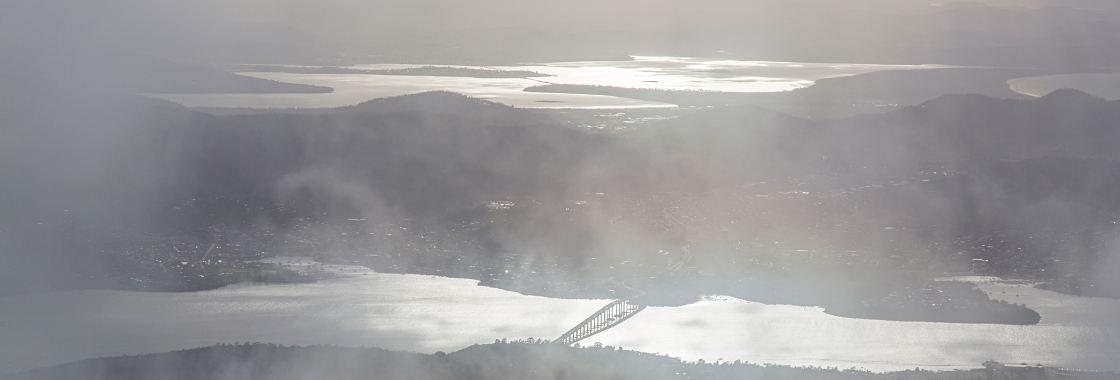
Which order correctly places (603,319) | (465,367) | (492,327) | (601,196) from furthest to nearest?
1. (601,196)
2. (603,319)
3. (492,327)
4. (465,367)

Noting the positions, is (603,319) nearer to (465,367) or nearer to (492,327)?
(492,327)

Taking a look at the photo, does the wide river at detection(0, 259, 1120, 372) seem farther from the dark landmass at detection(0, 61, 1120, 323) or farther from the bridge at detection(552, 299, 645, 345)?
the dark landmass at detection(0, 61, 1120, 323)

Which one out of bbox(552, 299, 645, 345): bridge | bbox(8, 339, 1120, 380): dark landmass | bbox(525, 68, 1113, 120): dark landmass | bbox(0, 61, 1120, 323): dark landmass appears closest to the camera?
bbox(8, 339, 1120, 380): dark landmass

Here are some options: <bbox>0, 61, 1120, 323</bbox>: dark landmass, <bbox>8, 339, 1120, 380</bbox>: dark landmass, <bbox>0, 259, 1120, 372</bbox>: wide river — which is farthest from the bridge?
<bbox>8, 339, 1120, 380</bbox>: dark landmass

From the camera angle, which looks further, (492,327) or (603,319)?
(603,319)

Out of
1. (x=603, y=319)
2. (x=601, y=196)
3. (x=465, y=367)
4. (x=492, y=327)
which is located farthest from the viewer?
(x=601, y=196)

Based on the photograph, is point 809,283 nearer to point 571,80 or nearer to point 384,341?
A: point 384,341

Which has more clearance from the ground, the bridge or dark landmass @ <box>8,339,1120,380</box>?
dark landmass @ <box>8,339,1120,380</box>

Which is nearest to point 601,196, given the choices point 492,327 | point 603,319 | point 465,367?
point 603,319
